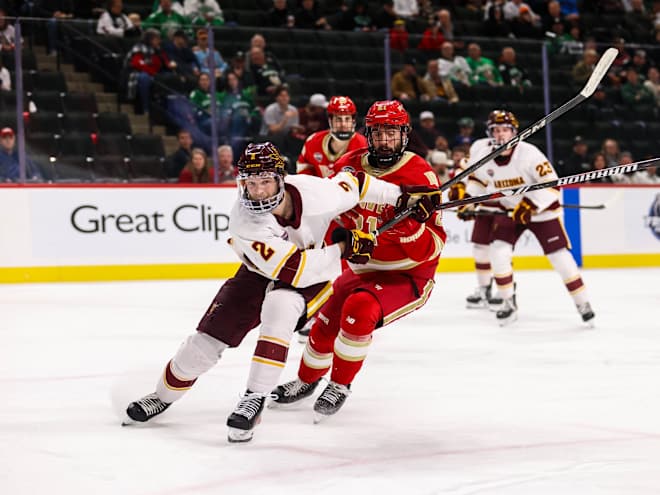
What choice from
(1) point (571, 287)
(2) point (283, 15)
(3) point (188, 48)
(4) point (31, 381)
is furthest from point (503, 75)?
(4) point (31, 381)

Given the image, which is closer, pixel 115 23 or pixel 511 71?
pixel 115 23

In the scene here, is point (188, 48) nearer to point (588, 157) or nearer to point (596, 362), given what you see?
point (588, 157)

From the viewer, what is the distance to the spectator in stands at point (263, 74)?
9.21 meters

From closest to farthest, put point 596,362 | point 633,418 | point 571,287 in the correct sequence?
point 633,418, point 596,362, point 571,287

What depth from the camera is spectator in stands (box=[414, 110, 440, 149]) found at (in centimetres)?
977

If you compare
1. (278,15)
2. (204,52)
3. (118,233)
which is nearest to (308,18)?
(278,15)

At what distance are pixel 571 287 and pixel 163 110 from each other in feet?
13.8

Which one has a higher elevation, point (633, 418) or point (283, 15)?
point (283, 15)

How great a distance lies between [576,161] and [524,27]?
2562mm

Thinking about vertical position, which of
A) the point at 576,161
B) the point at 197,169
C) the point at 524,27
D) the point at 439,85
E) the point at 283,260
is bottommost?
the point at 576,161

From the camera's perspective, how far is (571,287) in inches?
240

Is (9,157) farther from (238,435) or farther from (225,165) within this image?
(238,435)

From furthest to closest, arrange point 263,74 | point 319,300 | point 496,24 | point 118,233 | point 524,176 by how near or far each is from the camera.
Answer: point 496,24, point 263,74, point 118,233, point 524,176, point 319,300

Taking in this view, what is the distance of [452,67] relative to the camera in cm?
1012
